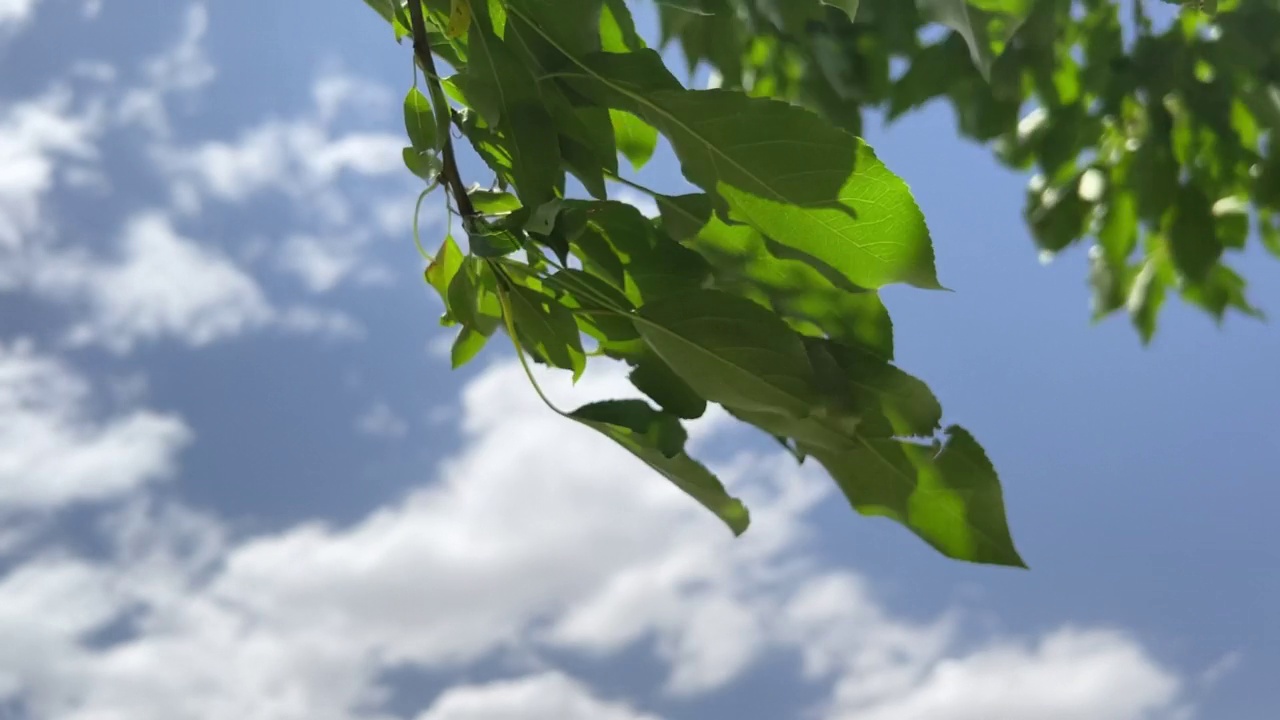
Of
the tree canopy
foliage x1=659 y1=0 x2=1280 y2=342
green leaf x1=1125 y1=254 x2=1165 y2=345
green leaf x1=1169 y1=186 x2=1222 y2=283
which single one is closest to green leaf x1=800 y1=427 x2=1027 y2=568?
the tree canopy

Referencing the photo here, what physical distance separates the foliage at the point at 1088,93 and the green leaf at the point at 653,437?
2.19 ft

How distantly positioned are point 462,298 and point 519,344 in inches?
1.4

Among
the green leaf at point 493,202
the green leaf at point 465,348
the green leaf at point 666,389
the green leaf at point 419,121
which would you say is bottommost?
the green leaf at point 666,389

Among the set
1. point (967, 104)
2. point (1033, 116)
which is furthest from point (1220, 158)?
point (967, 104)

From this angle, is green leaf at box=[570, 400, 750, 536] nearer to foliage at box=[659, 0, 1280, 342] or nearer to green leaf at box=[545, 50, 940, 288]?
green leaf at box=[545, 50, 940, 288]

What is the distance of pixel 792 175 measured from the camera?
14.7 inches

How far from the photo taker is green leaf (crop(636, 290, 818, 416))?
1.24 feet

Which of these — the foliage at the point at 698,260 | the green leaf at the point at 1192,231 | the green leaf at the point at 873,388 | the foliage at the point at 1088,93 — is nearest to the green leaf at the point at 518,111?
the foliage at the point at 698,260

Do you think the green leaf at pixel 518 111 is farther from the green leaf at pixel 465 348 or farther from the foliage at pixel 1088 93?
the foliage at pixel 1088 93

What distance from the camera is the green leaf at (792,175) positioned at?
369mm

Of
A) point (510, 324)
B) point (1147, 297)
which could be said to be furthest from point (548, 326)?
point (1147, 297)

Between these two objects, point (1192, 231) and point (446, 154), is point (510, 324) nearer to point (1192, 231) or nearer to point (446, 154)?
point (446, 154)

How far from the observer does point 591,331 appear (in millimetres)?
436

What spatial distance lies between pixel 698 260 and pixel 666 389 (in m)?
0.05
